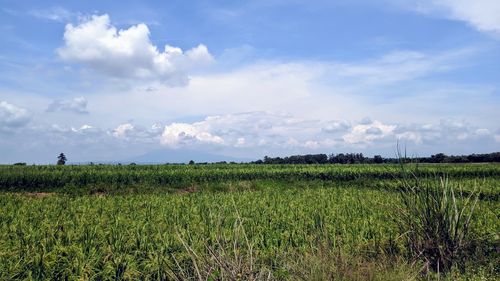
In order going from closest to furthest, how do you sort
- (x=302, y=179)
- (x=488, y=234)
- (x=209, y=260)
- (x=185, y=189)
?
(x=209, y=260)
(x=488, y=234)
(x=185, y=189)
(x=302, y=179)

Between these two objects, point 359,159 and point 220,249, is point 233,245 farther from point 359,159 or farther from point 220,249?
point 359,159

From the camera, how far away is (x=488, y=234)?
8391 mm

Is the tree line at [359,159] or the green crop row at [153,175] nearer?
the green crop row at [153,175]

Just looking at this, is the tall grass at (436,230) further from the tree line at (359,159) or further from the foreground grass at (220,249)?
the tree line at (359,159)

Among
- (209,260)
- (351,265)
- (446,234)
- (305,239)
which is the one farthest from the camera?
(305,239)

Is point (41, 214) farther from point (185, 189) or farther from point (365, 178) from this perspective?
point (365, 178)

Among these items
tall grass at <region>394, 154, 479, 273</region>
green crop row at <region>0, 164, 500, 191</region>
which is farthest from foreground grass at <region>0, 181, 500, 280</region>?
green crop row at <region>0, 164, 500, 191</region>

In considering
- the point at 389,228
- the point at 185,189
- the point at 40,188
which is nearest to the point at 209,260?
the point at 389,228

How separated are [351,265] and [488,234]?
4.48 metres

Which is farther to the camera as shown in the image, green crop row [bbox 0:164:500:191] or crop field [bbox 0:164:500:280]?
green crop row [bbox 0:164:500:191]

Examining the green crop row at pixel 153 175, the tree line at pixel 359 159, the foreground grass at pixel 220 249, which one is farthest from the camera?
the tree line at pixel 359 159

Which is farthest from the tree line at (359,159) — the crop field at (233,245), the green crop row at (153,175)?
the crop field at (233,245)

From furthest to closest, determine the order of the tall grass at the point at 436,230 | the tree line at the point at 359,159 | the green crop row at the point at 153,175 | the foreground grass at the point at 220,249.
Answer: the tree line at the point at 359,159 < the green crop row at the point at 153,175 < the tall grass at the point at 436,230 < the foreground grass at the point at 220,249

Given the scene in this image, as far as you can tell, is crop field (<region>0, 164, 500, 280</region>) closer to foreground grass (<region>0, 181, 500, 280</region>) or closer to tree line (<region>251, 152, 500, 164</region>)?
foreground grass (<region>0, 181, 500, 280</region>)
